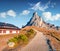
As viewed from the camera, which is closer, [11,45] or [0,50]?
[0,50]

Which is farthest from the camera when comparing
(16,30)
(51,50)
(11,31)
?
(16,30)

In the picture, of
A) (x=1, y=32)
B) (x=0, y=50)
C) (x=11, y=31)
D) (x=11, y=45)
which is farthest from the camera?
(x=11, y=31)

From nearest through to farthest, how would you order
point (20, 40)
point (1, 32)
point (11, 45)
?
point (11, 45)
point (20, 40)
point (1, 32)

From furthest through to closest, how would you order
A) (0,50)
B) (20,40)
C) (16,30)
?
(16,30)
(20,40)
(0,50)

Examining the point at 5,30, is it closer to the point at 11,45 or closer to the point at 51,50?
the point at 11,45

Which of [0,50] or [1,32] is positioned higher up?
[1,32]

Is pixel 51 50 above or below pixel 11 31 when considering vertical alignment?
below

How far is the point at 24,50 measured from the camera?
19.6m

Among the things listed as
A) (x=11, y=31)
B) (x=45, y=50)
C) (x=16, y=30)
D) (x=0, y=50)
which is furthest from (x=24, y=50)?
→ (x=16, y=30)

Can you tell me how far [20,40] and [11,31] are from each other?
16.1 meters

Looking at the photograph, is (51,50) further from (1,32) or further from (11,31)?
(11,31)

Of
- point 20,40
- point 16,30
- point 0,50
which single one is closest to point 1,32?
point 16,30

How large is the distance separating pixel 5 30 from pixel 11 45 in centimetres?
1848

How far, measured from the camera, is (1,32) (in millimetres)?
42344
